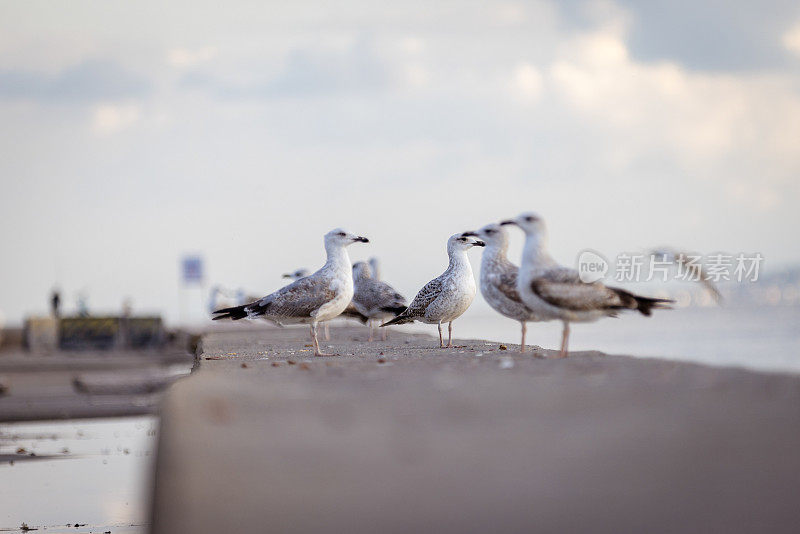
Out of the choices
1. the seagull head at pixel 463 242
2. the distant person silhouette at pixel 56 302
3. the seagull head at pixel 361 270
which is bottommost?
the distant person silhouette at pixel 56 302

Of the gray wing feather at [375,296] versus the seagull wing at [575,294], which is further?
the gray wing feather at [375,296]

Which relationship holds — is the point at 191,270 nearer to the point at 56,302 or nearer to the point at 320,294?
the point at 56,302

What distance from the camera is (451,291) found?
35.5ft

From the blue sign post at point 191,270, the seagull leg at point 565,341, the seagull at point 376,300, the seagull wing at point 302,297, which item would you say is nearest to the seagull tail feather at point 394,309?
the seagull at point 376,300

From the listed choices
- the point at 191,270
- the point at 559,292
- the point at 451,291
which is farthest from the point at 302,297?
the point at 191,270

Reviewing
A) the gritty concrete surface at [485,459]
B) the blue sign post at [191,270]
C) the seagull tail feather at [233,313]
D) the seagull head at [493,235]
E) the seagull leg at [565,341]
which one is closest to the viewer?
the gritty concrete surface at [485,459]

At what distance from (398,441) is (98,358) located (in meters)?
33.2

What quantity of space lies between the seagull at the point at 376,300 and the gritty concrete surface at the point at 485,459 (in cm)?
742

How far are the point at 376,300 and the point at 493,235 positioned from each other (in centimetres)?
410

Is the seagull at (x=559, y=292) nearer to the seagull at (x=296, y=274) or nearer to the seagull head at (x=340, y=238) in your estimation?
the seagull head at (x=340, y=238)

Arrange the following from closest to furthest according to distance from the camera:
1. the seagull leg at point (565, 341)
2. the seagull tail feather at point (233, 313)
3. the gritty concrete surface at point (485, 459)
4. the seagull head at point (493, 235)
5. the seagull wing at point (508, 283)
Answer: the gritty concrete surface at point (485, 459) → the seagull leg at point (565, 341) → the seagull wing at point (508, 283) → the seagull head at point (493, 235) → the seagull tail feather at point (233, 313)

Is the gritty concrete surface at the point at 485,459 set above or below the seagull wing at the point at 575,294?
below

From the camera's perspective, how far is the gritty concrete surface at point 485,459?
3639 mm

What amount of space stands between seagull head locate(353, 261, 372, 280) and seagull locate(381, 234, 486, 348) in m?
3.57
